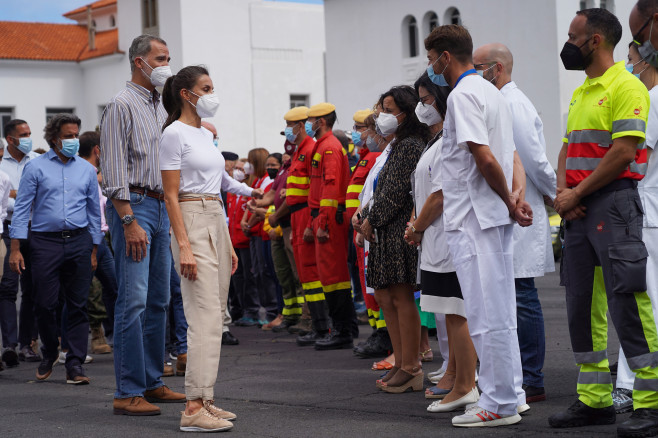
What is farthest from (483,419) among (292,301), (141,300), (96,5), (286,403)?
(96,5)

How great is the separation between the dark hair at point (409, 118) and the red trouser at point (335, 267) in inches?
94.2

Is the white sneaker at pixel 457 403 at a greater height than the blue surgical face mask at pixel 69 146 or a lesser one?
lesser

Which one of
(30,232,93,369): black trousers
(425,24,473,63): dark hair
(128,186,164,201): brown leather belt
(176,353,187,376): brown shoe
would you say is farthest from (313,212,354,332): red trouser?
(425,24,473,63): dark hair

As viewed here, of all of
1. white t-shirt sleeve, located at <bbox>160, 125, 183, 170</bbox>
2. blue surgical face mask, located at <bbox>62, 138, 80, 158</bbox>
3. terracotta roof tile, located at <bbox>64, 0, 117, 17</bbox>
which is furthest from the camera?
terracotta roof tile, located at <bbox>64, 0, 117, 17</bbox>

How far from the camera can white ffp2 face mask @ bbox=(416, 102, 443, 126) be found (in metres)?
7.25

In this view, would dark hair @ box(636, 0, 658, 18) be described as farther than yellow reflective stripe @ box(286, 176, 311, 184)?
No

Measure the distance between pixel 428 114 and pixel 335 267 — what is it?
317cm

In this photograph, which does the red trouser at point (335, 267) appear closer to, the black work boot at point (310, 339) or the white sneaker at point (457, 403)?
the black work boot at point (310, 339)

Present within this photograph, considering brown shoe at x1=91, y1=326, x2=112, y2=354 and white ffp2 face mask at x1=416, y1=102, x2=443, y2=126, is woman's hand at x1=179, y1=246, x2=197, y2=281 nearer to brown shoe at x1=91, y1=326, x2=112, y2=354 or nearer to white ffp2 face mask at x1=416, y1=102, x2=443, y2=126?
white ffp2 face mask at x1=416, y1=102, x2=443, y2=126

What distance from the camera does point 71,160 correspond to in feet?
30.2

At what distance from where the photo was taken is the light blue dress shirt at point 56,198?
8.90 m

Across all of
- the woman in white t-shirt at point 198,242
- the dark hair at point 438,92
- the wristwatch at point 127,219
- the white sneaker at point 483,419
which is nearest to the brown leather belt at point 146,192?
the wristwatch at point 127,219

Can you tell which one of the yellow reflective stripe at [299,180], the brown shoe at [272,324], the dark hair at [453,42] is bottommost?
the brown shoe at [272,324]

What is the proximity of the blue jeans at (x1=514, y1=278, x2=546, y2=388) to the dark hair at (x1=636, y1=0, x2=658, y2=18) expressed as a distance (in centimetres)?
198
